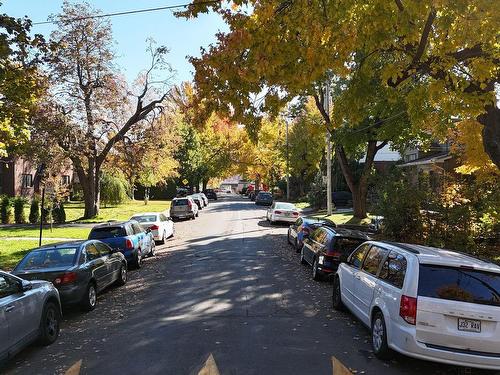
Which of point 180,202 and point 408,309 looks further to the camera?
point 180,202

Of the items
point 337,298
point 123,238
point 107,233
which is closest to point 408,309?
point 337,298

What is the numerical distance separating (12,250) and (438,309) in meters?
15.6

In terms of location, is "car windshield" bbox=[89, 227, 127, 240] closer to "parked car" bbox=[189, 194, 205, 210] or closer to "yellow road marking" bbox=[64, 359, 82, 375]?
"yellow road marking" bbox=[64, 359, 82, 375]

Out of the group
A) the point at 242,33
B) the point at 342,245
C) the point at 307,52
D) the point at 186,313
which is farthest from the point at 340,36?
the point at 186,313

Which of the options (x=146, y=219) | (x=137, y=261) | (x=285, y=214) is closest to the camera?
(x=137, y=261)

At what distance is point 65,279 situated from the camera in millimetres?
9344

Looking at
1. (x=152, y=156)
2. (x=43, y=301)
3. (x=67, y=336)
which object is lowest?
(x=67, y=336)

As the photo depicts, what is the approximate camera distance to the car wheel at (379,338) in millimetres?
6746

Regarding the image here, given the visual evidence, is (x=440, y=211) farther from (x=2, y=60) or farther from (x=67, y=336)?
(x=2, y=60)

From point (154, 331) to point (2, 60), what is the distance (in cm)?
668

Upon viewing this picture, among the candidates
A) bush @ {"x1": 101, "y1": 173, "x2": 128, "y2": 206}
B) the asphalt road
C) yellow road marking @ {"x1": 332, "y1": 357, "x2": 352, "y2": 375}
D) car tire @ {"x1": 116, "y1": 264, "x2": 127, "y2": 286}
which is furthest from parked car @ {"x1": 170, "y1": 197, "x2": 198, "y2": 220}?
yellow road marking @ {"x1": 332, "y1": 357, "x2": 352, "y2": 375}

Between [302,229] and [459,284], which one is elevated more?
[459,284]

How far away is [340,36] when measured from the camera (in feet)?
32.5

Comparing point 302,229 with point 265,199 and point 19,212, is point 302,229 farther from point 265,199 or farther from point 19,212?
point 265,199
